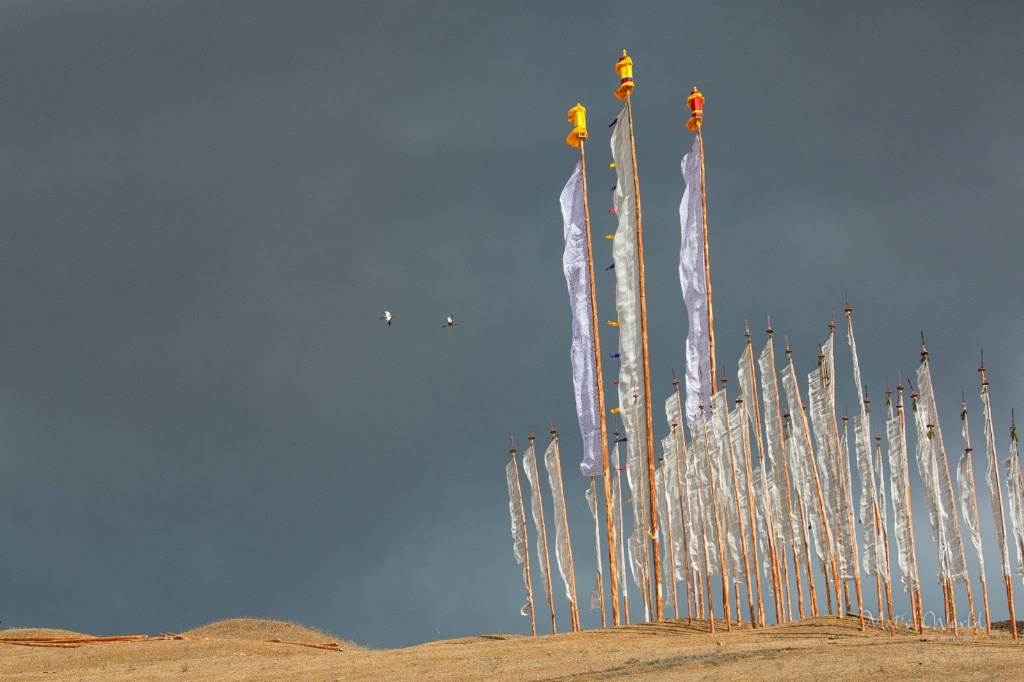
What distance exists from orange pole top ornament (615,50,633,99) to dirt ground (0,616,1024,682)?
16232 millimetres

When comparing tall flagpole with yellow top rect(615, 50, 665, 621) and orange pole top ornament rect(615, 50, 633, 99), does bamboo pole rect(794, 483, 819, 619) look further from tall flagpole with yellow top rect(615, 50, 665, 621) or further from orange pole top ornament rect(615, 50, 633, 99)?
orange pole top ornament rect(615, 50, 633, 99)

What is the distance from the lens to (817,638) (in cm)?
2569

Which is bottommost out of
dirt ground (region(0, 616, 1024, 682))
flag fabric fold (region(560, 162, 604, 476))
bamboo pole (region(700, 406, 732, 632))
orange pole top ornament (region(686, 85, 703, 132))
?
dirt ground (region(0, 616, 1024, 682))

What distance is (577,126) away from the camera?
40.1 m

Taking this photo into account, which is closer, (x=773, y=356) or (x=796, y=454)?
(x=773, y=356)

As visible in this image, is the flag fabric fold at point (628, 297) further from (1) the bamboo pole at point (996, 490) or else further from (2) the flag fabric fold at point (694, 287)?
(1) the bamboo pole at point (996, 490)

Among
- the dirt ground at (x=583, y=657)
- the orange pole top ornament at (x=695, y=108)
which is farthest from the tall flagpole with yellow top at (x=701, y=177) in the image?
the dirt ground at (x=583, y=657)

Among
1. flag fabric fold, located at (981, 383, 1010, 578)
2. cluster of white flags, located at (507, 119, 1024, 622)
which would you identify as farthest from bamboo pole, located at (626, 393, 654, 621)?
flag fabric fold, located at (981, 383, 1010, 578)

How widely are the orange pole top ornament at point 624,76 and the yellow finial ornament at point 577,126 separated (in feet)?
8.71

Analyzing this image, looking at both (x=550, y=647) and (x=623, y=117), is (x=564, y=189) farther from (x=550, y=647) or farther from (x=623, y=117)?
(x=550, y=647)

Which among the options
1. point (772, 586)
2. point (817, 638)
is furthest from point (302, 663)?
point (772, 586)

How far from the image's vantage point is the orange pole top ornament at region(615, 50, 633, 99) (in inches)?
1467

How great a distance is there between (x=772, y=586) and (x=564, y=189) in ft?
A: 47.8

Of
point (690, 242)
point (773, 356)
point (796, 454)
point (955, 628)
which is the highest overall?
point (690, 242)
